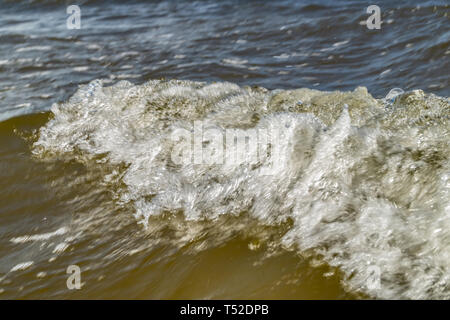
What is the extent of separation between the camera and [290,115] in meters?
3.13

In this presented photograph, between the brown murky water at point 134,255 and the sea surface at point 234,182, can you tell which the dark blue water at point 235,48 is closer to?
the sea surface at point 234,182

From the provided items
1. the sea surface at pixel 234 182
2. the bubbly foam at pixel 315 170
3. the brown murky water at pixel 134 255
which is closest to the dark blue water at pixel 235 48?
the sea surface at pixel 234 182

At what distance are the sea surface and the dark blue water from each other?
32 mm

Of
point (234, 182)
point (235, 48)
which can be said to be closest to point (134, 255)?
point (234, 182)

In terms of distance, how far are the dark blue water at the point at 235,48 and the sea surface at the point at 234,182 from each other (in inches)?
1.3

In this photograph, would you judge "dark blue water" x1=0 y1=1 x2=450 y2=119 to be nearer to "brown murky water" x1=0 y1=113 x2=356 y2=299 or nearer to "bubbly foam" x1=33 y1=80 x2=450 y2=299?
"bubbly foam" x1=33 y1=80 x2=450 y2=299

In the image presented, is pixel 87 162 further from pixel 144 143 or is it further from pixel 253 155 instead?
pixel 253 155

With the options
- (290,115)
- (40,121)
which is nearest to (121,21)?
(40,121)

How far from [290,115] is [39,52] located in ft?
11.3

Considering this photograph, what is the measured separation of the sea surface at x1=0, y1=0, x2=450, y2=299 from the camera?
235 centimetres

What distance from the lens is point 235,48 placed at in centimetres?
554

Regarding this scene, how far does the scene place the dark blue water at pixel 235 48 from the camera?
464cm

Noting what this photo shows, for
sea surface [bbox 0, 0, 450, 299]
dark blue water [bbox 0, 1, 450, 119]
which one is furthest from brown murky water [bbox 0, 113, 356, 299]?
dark blue water [bbox 0, 1, 450, 119]
